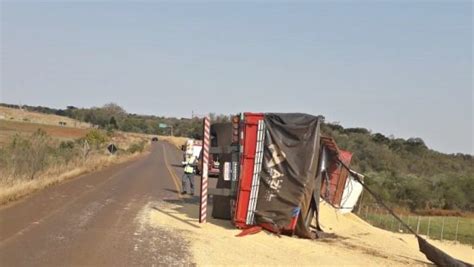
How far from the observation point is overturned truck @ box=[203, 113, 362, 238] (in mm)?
13516

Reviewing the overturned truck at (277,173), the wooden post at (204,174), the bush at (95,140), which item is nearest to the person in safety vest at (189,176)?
the wooden post at (204,174)

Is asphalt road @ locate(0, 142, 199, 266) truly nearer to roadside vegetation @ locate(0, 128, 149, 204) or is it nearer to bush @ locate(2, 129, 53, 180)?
roadside vegetation @ locate(0, 128, 149, 204)

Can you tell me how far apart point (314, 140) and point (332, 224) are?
12.6 ft

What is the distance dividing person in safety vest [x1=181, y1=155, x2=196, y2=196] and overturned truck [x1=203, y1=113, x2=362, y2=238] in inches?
291

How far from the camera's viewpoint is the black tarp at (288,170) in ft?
44.3

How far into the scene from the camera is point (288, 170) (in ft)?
44.9

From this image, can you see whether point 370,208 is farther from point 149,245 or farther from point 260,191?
point 149,245

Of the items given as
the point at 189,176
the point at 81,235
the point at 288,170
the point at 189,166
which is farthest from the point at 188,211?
the point at 81,235

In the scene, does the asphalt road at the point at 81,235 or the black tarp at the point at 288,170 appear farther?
the black tarp at the point at 288,170

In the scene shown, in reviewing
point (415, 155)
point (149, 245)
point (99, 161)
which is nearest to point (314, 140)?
point (149, 245)

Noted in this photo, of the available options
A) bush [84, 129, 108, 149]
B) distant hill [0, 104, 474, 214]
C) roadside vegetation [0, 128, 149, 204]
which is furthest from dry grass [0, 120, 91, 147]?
roadside vegetation [0, 128, 149, 204]

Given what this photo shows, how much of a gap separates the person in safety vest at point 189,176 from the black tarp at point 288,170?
8348 mm

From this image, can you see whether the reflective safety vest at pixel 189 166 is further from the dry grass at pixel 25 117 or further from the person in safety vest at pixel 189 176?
the dry grass at pixel 25 117

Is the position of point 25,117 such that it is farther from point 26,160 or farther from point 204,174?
point 204,174
